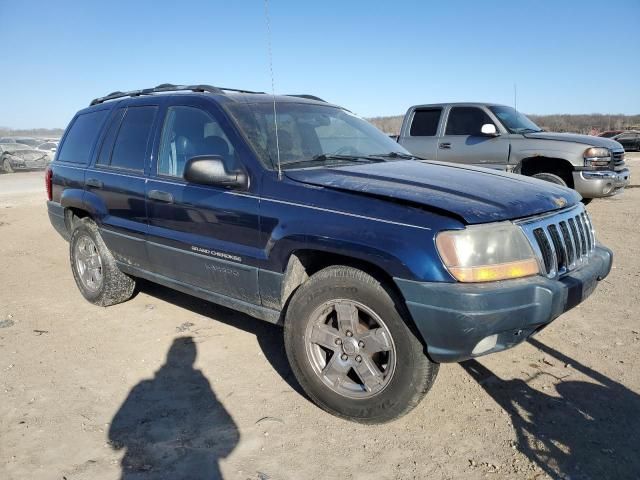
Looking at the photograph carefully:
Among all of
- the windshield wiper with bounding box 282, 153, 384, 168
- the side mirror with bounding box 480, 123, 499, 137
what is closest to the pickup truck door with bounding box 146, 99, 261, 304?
the windshield wiper with bounding box 282, 153, 384, 168

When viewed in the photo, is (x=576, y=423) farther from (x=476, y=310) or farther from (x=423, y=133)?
(x=423, y=133)

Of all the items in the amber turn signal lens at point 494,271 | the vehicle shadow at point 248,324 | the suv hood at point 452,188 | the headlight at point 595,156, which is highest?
the suv hood at point 452,188

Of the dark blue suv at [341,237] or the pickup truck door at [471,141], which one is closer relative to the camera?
the dark blue suv at [341,237]

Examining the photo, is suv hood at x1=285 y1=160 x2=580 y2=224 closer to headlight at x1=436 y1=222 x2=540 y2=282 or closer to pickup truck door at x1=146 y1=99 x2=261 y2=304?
headlight at x1=436 y1=222 x2=540 y2=282

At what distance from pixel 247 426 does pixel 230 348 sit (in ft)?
3.63

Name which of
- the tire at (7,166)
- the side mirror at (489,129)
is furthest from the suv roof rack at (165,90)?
the tire at (7,166)

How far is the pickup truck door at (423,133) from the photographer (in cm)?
916

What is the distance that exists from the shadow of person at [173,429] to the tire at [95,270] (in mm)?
1500

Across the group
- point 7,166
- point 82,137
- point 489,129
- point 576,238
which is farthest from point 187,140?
point 7,166

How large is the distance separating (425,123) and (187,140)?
6.47m

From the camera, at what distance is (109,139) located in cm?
457

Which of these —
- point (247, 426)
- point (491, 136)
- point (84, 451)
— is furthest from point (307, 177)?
point (491, 136)

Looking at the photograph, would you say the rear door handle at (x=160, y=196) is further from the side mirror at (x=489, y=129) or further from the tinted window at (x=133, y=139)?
the side mirror at (x=489, y=129)

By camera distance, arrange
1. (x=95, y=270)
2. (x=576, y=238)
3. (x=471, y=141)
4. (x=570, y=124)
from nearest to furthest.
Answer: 1. (x=576, y=238)
2. (x=95, y=270)
3. (x=471, y=141)
4. (x=570, y=124)
